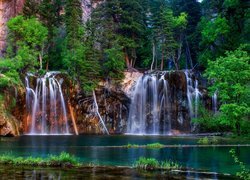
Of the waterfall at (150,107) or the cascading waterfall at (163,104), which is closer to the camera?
the cascading waterfall at (163,104)

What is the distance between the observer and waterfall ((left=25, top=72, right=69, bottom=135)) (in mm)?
46250

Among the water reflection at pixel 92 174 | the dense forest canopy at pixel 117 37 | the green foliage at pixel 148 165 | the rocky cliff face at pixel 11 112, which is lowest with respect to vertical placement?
the water reflection at pixel 92 174

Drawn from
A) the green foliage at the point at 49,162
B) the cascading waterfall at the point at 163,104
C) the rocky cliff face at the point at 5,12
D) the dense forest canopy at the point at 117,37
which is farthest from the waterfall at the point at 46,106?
the green foliage at the point at 49,162

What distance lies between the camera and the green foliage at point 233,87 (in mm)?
33438

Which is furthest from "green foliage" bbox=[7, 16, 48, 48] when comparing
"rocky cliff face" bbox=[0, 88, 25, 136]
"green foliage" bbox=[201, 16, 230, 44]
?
"green foliage" bbox=[201, 16, 230, 44]

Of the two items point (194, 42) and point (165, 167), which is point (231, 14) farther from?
point (165, 167)

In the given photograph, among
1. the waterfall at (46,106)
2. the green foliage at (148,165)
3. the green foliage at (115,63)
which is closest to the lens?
the green foliage at (148,165)

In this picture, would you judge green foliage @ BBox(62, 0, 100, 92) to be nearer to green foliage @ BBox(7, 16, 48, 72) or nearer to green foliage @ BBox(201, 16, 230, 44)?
green foliage @ BBox(7, 16, 48, 72)

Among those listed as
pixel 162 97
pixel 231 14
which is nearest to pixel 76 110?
pixel 162 97

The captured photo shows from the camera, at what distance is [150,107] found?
48.4 meters

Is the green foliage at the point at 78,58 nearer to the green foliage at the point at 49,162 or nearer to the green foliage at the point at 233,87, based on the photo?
the green foliage at the point at 233,87

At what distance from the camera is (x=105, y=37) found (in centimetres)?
5253

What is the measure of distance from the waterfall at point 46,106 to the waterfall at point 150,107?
28.5 ft

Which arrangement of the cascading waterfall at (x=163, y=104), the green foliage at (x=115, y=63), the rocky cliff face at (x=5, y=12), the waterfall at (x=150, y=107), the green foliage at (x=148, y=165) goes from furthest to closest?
1. the rocky cliff face at (x=5, y=12)
2. the green foliage at (x=115, y=63)
3. the waterfall at (x=150, y=107)
4. the cascading waterfall at (x=163, y=104)
5. the green foliage at (x=148, y=165)
